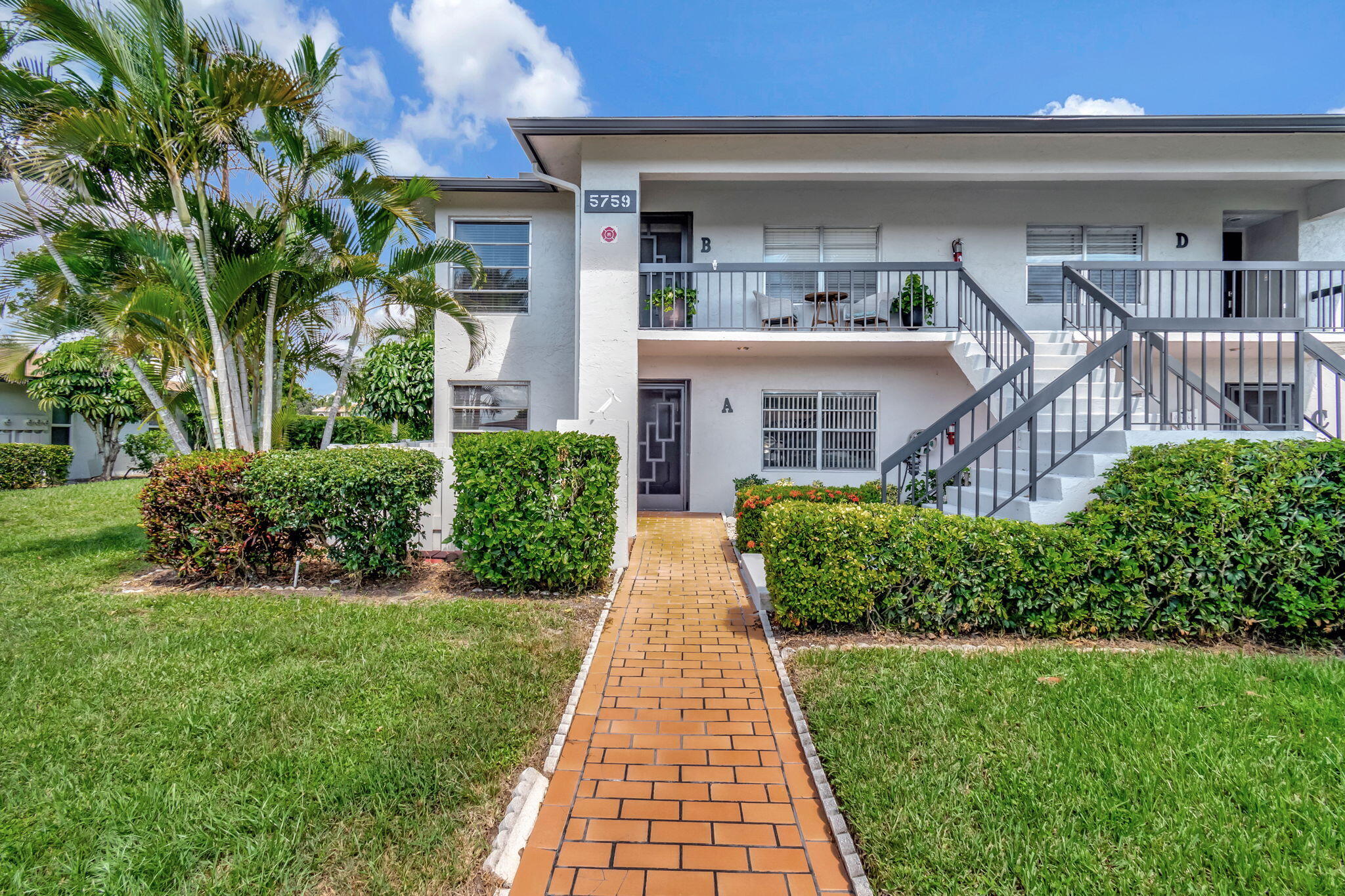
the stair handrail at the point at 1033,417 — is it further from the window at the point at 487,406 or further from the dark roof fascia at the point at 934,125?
the window at the point at 487,406

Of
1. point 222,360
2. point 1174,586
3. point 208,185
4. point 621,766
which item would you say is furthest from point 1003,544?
point 208,185

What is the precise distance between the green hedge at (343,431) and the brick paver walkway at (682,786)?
1200 centimetres

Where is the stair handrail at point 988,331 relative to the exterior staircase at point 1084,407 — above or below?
above

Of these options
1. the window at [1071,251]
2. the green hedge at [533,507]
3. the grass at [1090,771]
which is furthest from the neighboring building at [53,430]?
the window at [1071,251]

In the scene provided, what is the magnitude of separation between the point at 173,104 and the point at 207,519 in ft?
15.6

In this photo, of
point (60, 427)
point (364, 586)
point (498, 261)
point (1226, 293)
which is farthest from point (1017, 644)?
point (60, 427)

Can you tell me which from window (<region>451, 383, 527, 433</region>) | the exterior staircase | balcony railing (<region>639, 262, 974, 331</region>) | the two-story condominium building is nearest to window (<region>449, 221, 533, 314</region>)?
the two-story condominium building

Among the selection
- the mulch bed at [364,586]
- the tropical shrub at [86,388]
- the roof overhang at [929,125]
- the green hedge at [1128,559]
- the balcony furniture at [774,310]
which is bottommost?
the mulch bed at [364,586]

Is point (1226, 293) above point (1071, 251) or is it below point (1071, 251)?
below

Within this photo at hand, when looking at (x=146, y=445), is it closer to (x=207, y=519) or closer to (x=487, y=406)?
(x=487, y=406)

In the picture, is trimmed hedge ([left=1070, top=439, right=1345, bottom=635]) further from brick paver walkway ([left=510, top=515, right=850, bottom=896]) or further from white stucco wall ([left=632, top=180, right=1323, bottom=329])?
white stucco wall ([left=632, top=180, right=1323, bottom=329])

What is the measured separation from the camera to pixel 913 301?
31.5 ft

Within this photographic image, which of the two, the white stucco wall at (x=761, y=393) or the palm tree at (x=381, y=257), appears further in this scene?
the white stucco wall at (x=761, y=393)

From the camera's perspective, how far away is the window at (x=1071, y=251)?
1029 cm
